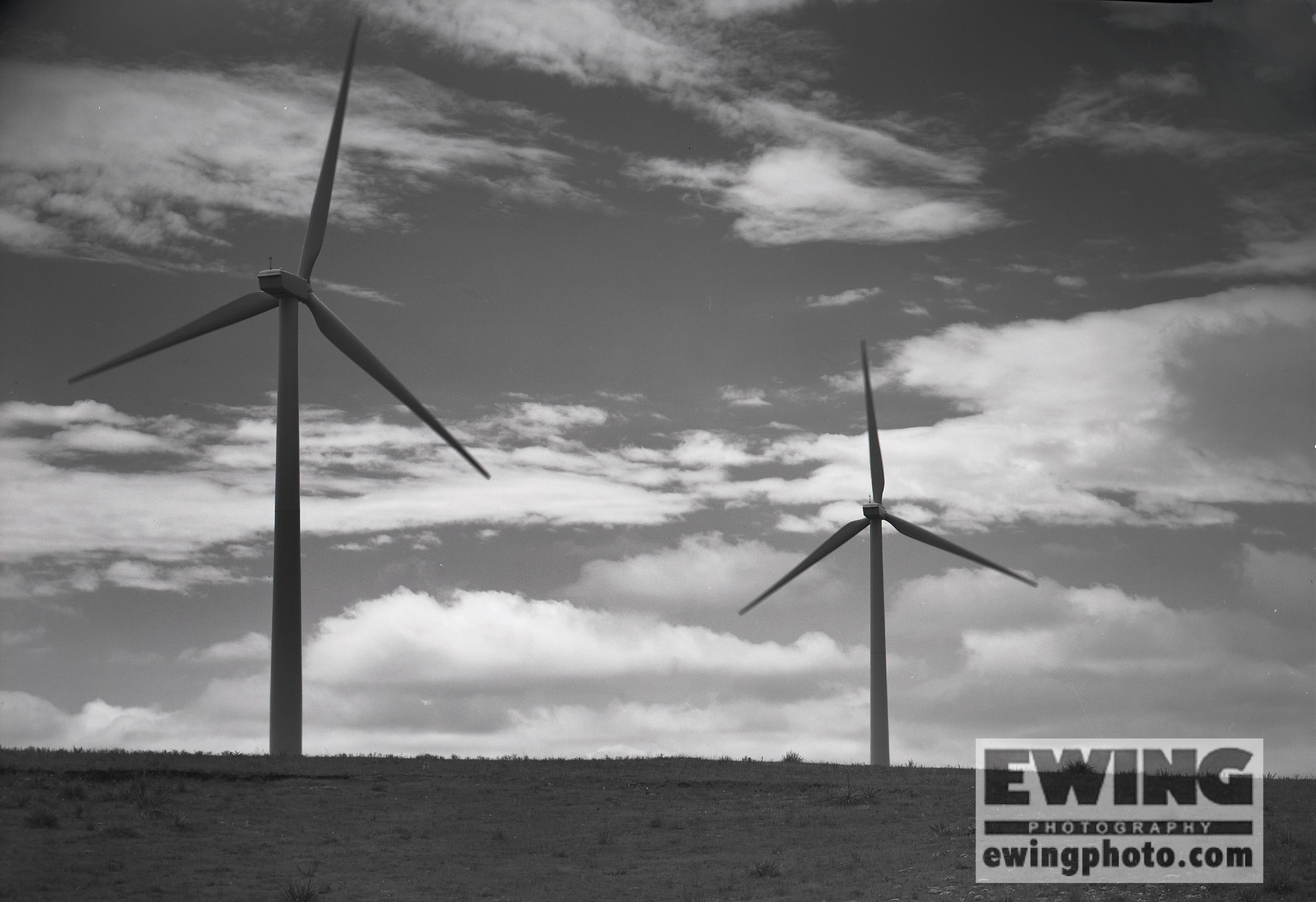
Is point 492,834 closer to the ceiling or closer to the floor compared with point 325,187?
closer to the floor

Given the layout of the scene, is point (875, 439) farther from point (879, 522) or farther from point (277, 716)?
point (277, 716)

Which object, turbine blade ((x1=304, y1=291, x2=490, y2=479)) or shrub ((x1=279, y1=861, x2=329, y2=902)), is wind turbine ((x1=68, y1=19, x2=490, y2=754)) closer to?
turbine blade ((x1=304, y1=291, x2=490, y2=479))

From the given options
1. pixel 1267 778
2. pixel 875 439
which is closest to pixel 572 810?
pixel 1267 778

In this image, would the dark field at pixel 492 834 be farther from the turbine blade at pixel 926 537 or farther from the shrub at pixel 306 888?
the turbine blade at pixel 926 537

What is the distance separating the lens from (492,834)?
112 feet

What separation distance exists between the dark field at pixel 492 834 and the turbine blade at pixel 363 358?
11.8 metres

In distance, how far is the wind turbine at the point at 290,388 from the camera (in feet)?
150

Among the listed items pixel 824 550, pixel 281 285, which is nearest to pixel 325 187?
pixel 281 285

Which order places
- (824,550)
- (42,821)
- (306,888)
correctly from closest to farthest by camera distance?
(306,888), (42,821), (824,550)

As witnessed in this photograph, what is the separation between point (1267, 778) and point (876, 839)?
21.8 meters

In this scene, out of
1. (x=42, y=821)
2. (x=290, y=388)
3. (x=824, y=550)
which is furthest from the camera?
(x=824, y=550)

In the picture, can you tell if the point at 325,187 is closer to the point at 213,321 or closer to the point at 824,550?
the point at 213,321

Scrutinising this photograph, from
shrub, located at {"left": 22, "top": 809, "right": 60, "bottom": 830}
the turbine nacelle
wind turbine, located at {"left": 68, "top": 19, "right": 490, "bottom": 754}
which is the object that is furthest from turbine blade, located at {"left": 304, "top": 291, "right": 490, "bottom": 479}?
the turbine nacelle

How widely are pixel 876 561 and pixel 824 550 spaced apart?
2501 mm
